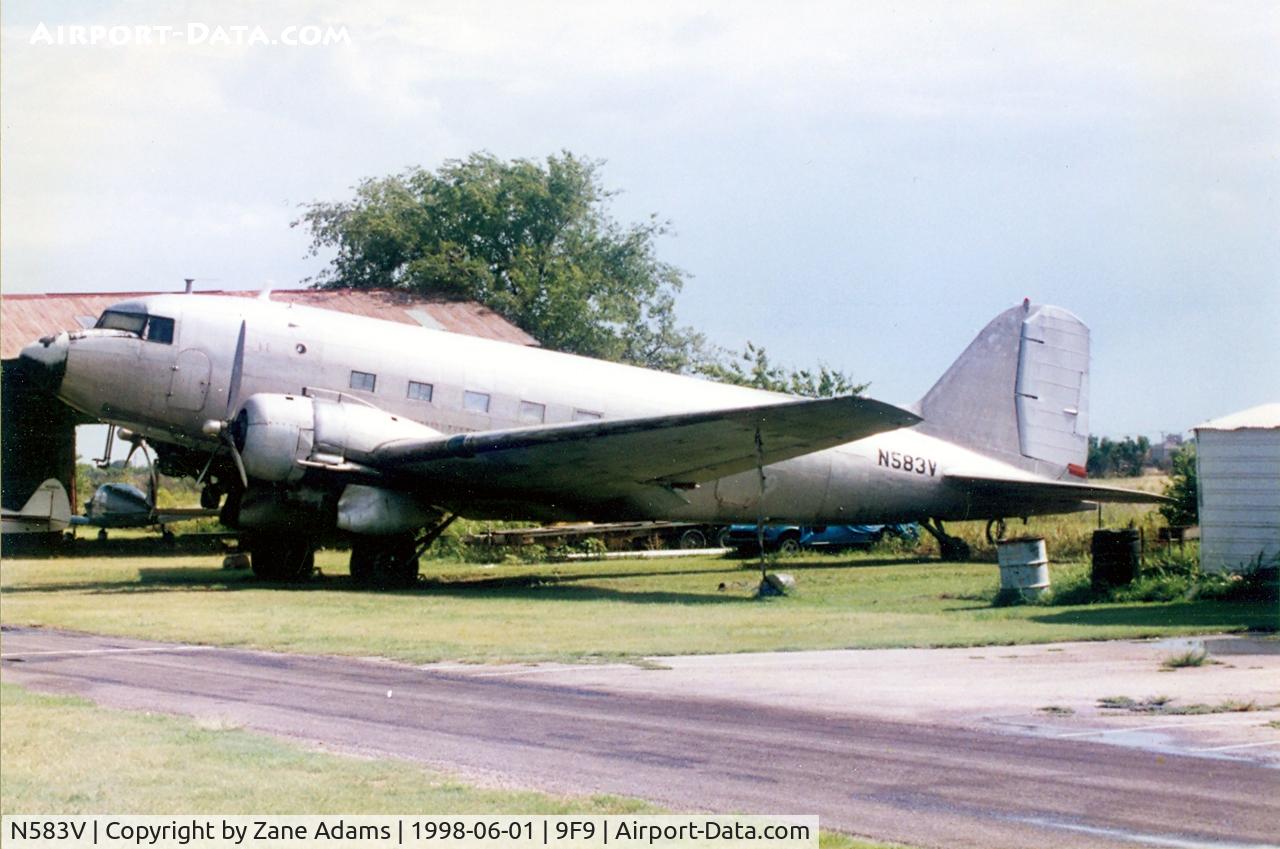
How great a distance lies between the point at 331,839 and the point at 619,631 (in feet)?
28.5

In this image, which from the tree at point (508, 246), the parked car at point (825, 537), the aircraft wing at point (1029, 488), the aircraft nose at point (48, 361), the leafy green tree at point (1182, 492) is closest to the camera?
the aircraft nose at point (48, 361)

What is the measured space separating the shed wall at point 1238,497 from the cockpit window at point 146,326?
14.7m

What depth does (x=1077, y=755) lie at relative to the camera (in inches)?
317

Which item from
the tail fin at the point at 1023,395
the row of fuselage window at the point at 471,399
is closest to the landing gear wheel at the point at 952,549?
the tail fin at the point at 1023,395

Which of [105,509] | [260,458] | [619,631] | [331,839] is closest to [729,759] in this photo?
[331,839]

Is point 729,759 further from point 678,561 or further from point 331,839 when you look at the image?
point 678,561

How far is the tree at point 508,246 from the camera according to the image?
44.7 meters

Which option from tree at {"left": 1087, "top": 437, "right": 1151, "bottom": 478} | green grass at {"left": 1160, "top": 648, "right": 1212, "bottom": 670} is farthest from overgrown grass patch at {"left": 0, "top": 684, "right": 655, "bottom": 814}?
tree at {"left": 1087, "top": 437, "right": 1151, "bottom": 478}

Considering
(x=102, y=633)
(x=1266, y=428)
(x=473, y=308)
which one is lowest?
(x=102, y=633)

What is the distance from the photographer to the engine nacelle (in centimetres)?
1956

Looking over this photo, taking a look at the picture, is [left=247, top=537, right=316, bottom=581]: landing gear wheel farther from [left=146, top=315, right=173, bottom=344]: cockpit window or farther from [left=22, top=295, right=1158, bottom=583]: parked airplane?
[left=146, top=315, right=173, bottom=344]: cockpit window

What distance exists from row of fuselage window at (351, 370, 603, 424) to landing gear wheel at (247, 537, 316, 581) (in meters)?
2.70

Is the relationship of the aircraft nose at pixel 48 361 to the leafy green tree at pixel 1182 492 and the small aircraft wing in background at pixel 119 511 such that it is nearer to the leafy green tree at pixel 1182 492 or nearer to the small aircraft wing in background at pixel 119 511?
the small aircraft wing in background at pixel 119 511
